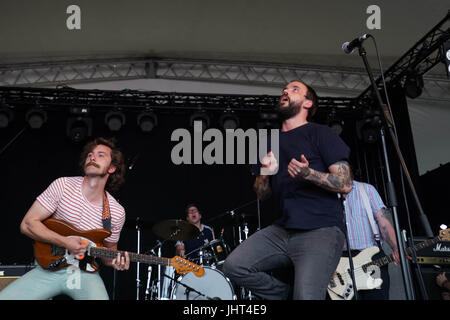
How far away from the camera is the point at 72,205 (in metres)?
3.22

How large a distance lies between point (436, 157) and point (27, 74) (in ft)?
31.0

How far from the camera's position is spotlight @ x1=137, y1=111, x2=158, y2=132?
8.20m

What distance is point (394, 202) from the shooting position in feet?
8.11

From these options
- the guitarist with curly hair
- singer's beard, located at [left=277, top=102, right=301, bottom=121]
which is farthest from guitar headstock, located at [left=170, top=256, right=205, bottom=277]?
singer's beard, located at [left=277, top=102, right=301, bottom=121]

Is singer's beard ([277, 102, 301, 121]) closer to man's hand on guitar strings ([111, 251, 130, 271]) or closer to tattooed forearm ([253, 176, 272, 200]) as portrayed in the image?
tattooed forearm ([253, 176, 272, 200])

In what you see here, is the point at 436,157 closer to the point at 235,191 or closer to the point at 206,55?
the point at 235,191

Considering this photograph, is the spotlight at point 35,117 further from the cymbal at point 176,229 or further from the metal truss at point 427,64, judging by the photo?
the metal truss at point 427,64

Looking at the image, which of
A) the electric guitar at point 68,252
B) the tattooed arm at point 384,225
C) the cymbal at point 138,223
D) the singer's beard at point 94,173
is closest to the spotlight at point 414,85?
the tattooed arm at point 384,225

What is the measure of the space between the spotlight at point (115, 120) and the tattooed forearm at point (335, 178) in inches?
242

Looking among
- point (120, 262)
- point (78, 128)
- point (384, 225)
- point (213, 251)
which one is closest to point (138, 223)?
point (213, 251)

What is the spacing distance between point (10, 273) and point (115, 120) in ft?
12.5

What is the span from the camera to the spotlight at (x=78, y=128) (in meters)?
8.01

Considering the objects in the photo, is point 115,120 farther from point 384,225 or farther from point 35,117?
point 384,225
